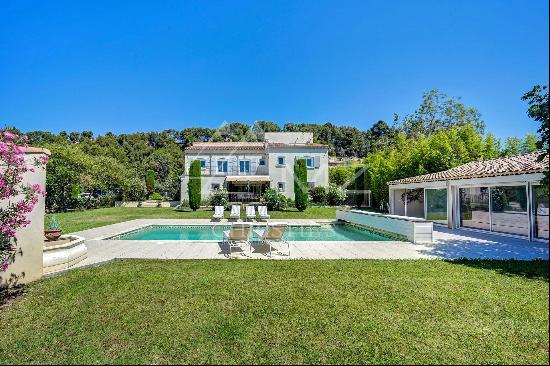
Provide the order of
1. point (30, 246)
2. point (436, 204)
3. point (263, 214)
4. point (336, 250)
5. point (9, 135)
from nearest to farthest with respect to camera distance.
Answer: point (9, 135) < point (30, 246) < point (336, 250) < point (436, 204) < point (263, 214)

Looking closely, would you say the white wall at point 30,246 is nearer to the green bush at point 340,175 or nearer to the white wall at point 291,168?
the white wall at point 291,168

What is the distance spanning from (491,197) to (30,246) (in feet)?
65.9

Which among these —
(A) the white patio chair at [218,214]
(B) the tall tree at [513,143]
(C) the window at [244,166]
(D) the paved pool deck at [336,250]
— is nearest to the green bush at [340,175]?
(C) the window at [244,166]

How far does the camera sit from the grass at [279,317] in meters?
4.25

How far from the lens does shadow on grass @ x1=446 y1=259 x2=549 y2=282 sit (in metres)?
8.31

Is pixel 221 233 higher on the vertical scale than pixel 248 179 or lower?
lower

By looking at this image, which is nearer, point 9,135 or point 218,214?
point 9,135

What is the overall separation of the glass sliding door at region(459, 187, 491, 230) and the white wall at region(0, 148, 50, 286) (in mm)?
19986

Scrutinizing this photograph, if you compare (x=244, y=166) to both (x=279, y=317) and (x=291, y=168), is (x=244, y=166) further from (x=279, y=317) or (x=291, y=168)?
(x=279, y=317)

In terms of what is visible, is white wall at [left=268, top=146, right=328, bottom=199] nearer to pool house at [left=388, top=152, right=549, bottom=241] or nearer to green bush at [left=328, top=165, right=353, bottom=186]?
green bush at [left=328, top=165, right=353, bottom=186]

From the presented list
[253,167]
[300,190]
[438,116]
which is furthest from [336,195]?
[438,116]

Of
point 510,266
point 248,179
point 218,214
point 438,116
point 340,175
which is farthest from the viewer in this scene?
point 340,175

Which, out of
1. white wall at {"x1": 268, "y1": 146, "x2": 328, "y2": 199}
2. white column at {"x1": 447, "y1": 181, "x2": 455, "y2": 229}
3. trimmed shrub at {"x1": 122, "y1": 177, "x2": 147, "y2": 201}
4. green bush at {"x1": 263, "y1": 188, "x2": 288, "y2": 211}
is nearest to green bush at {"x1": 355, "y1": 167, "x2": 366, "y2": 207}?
white wall at {"x1": 268, "y1": 146, "x2": 328, "y2": 199}

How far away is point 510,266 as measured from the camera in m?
9.29
